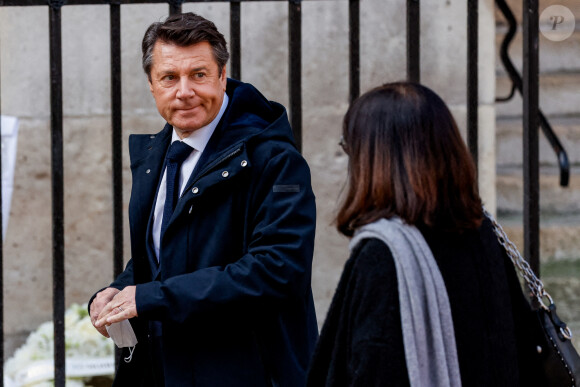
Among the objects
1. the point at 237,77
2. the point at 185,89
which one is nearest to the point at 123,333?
the point at 185,89

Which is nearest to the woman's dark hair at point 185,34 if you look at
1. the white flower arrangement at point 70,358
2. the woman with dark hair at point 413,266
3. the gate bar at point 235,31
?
the gate bar at point 235,31

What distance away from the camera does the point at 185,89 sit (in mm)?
2691

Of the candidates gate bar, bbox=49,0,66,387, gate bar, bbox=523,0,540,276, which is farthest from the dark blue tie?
gate bar, bbox=523,0,540,276

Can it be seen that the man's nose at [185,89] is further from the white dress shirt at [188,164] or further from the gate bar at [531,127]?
the gate bar at [531,127]

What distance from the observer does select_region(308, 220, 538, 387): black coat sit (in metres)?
1.96

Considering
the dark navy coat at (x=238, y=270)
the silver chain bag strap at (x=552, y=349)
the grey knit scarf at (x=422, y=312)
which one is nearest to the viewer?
the grey knit scarf at (x=422, y=312)

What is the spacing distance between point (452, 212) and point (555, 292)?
3620 millimetres

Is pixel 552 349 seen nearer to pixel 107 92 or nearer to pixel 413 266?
pixel 413 266

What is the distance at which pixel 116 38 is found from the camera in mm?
3289

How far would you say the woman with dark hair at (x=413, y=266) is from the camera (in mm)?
1965

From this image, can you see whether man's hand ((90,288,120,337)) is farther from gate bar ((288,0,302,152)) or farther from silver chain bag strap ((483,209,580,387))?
silver chain bag strap ((483,209,580,387))

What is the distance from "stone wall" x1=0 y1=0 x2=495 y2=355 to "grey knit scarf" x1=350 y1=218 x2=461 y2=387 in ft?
10.0

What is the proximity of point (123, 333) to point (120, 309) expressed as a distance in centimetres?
22

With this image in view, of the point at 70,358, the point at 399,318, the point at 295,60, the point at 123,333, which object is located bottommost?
the point at 70,358
